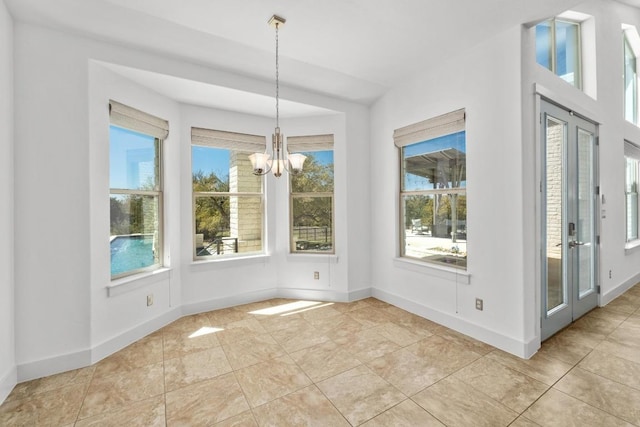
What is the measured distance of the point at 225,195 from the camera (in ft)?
12.6

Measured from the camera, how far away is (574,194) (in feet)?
10.3

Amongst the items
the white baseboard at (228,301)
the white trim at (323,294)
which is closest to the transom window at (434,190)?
the white trim at (323,294)

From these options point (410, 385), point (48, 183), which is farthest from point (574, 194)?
point (48, 183)

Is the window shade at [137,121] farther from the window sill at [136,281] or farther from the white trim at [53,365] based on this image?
the white trim at [53,365]

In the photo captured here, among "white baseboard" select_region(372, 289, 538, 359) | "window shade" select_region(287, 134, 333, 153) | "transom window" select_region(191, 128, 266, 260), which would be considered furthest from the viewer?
"window shade" select_region(287, 134, 333, 153)

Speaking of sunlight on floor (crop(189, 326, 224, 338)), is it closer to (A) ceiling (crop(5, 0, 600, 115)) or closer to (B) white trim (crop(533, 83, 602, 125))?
(A) ceiling (crop(5, 0, 600, 115))

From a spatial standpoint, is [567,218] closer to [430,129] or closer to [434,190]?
[434,190]

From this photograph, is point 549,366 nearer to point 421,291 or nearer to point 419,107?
point 421,291

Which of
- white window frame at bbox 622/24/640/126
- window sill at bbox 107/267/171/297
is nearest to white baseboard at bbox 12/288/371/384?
window sill at bbox 107/267/171/297

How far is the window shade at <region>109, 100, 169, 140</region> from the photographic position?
9.02 feet

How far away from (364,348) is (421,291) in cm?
118

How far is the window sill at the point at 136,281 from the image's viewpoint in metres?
2.68

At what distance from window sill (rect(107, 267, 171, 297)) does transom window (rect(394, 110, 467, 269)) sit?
3024 mm

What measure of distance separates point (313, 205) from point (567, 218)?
9.79 feet
